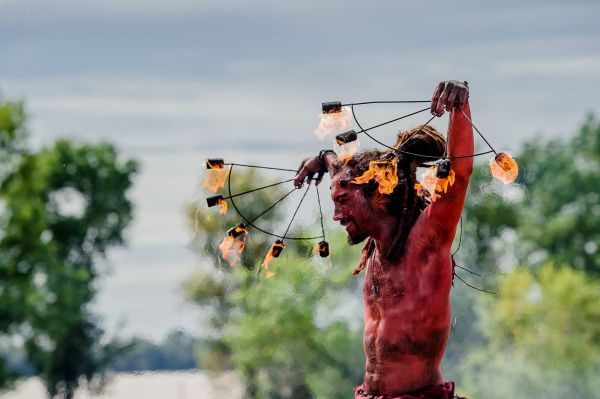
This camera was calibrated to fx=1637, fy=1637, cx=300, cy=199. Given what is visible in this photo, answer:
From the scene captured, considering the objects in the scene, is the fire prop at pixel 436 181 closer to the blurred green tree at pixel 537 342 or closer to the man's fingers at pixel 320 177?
the man's fingers at pixel 320 177

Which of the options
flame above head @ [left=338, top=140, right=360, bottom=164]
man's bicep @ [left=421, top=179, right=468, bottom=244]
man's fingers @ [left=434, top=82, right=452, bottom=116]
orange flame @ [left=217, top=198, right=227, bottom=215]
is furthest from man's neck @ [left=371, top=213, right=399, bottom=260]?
orange flame @ [left=217, top=198, right=227, bottom=215]

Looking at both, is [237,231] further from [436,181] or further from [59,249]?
[59,249]

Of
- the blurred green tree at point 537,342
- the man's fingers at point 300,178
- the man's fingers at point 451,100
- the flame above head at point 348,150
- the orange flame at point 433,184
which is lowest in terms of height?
the blurred green tree at point 537,342

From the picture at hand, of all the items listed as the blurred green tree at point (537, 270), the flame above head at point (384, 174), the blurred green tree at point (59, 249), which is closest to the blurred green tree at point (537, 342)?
the blurred green tree at point (537, 270)

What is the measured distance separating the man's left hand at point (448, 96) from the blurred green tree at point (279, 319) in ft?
56.6

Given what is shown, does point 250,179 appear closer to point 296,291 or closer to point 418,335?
point 296,291

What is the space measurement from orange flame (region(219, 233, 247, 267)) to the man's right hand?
1.43ft

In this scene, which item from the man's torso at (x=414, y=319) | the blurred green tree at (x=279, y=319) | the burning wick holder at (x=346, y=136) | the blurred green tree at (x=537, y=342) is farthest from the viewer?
the blurred green tree at (x=537, y=342)

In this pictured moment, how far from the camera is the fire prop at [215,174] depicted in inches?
360

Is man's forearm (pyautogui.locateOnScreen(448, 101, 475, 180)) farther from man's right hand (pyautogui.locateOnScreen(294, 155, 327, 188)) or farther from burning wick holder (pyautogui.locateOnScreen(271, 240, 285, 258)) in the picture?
burning wick holder (pyautogui.locateOnScreen(271, 240, 285, 258))

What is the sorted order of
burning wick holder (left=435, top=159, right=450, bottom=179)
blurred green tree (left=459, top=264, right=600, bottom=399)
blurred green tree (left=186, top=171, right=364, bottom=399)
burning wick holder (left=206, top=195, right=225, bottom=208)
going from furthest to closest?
blurred green tree (left=459, top=264, right=600, bottom=399) < blurred green tree (left=186, top=171, right=364, bottom=399) < burning wick holder (left=206, top=195, right=225, bottom=208) < burning wick holder (left=435, top=159, right=450, bottom=179)

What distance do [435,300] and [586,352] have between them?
31312 mm

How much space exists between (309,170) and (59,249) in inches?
1473

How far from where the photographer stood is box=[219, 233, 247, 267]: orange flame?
9234mm
